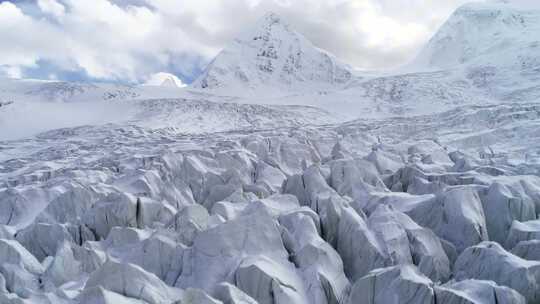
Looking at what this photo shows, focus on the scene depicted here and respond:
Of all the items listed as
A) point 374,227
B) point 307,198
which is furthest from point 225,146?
point 374,227

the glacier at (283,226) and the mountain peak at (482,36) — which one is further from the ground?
the mountain peak at (482,36)

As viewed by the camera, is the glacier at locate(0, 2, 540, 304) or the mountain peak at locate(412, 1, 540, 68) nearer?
the glacier at locate(0, 2, 540, 304)

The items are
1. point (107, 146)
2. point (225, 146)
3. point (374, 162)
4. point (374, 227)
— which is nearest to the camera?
point (374, 227)

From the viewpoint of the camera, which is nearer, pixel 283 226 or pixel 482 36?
pixel 283 226

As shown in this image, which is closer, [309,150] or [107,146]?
[309,150]

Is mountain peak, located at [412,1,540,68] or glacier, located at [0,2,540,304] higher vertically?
mountain peak, located at [412,1,540,68]

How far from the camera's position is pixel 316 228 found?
74.8 feet

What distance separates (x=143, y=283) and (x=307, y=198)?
15929 mm

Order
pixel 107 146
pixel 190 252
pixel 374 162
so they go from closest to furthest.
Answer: pixel 190 252, pixel 374 162, pixel 107 146

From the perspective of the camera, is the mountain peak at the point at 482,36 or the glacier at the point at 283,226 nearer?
the glacier at the point at 283,226

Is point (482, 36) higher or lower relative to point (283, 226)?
higher

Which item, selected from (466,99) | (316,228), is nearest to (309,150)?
(316,228)

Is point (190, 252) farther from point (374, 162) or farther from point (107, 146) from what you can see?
point (107, 146)

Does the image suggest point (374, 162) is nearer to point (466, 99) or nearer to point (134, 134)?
point (134, 134)
